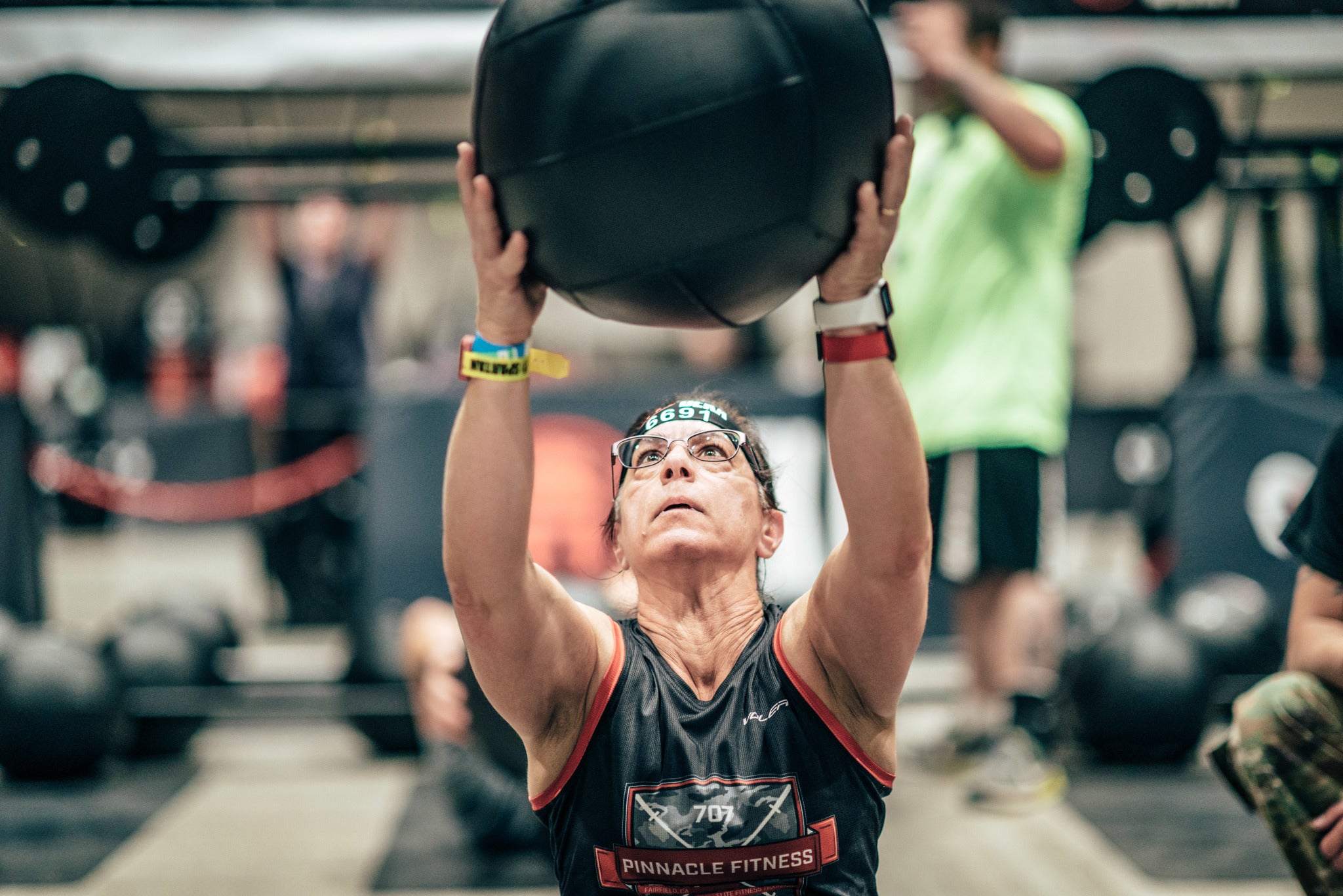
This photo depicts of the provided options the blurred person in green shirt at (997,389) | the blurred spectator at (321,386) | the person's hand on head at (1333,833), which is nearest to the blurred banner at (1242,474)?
the blurred person in green shirt at (997,389)

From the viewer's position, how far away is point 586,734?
1.43 m

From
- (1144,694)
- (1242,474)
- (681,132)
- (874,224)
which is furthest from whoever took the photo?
(1242,474)

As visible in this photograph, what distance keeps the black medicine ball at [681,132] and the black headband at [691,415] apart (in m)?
0.35

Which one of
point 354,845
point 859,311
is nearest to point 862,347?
point 859,311

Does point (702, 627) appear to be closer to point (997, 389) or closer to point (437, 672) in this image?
point (437, 672)

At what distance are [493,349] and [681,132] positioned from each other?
336 mm

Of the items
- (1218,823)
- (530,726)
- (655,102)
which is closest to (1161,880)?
(1218,823)

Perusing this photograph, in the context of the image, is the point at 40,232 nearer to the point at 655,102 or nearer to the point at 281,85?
the point at 281,85

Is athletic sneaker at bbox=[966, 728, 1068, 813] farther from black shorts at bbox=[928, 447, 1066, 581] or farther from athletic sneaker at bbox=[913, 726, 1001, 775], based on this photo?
black shorts at bbox=[928, 447, 1066, 581]

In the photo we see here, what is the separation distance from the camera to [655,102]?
116cm

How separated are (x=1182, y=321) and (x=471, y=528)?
11.1 meters

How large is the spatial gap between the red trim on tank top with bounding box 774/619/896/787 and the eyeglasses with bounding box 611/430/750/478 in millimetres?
292

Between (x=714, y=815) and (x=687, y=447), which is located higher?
(x=687, y=447)

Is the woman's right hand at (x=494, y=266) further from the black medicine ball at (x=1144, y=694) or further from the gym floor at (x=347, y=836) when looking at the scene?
the black medicine ball at (x=1144, y=694)
